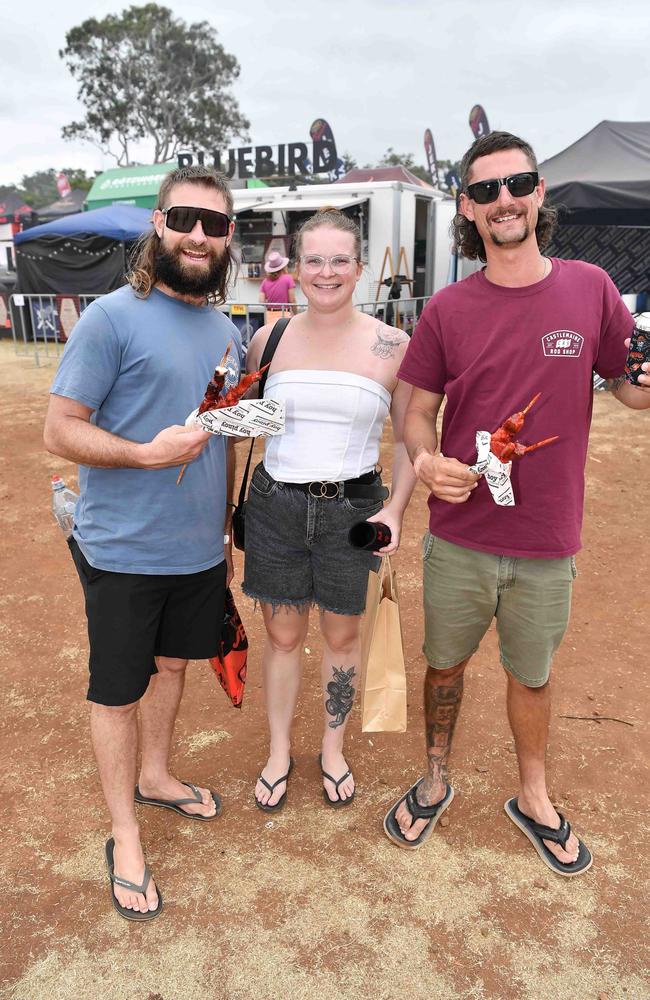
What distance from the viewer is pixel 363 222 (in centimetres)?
1306

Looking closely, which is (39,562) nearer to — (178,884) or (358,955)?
(178,884)

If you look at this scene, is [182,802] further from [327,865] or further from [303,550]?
[303,550]

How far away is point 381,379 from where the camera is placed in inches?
98.0

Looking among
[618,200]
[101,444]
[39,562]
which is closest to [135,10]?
[618,200]

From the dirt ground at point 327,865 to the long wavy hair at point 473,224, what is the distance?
2.16 metres

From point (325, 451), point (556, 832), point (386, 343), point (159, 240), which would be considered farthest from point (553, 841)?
point (159, 240)

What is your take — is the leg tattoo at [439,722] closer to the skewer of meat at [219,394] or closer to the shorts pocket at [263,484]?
the shorts pocket at [263,484]

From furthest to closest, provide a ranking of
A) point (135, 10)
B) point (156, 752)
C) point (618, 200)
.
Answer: point (135, 10) < point (618, 200) < point (156, 752)

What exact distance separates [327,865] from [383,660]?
2.57 ft

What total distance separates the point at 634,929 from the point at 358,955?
35.9 inches

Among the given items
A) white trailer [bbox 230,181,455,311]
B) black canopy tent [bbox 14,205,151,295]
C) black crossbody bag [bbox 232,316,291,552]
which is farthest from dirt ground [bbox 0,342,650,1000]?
black canopy tent [bbox 14,205,151,295]

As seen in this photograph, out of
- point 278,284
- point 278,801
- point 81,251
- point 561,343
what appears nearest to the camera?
point 561,343

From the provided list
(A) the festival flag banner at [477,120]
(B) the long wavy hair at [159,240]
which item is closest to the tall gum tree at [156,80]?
(A) the festival flag banner at [477,120]

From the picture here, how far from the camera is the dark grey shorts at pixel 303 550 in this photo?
2463 mm
